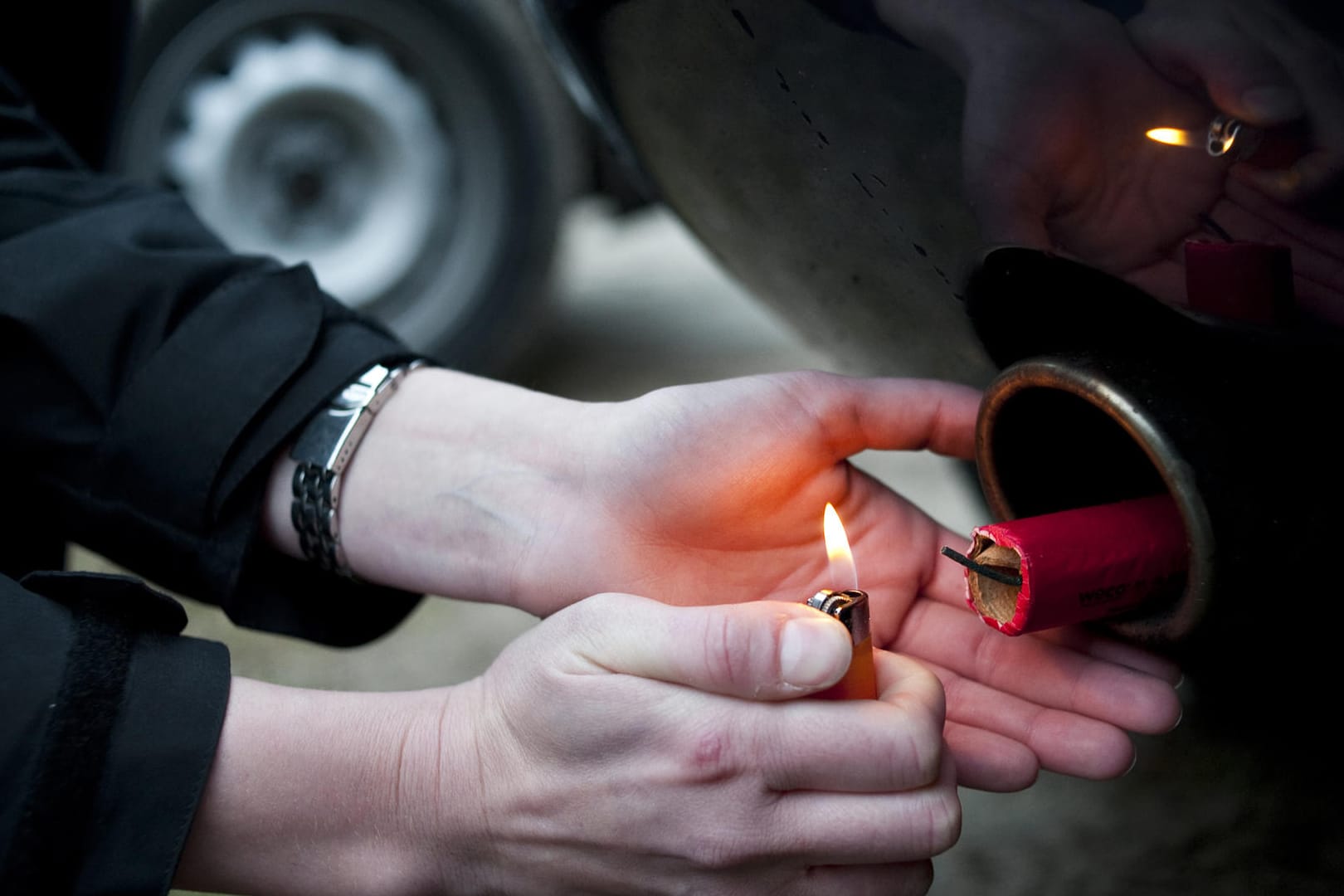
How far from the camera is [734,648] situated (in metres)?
0.68

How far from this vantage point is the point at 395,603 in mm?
1130

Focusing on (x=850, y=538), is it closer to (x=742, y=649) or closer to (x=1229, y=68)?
(x=742, y=649)

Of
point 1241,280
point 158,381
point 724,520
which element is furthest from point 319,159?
point 1241,280

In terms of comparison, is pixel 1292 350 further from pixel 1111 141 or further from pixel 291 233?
pixel 291 233

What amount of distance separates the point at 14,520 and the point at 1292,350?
3.44 feet

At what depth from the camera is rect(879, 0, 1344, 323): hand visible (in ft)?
1.94

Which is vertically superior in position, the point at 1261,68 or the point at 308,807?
the point at 1261,68

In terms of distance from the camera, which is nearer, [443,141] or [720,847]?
[720,847]

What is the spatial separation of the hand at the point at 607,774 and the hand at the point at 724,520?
0.15m

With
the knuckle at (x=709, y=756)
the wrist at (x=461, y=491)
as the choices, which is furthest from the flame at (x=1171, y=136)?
the wrist at (x=461, y=491)

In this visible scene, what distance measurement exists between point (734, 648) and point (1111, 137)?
34cm

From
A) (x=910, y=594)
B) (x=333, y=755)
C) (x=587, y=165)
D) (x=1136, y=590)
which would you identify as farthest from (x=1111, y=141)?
(x=587, y=165)

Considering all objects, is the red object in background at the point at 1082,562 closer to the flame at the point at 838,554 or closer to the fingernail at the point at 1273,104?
the flame at the point at 838,554

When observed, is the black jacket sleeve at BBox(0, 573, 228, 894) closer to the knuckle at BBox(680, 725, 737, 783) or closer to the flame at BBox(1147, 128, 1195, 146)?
the knuckle at BBox(680, 725, 737, 783)
